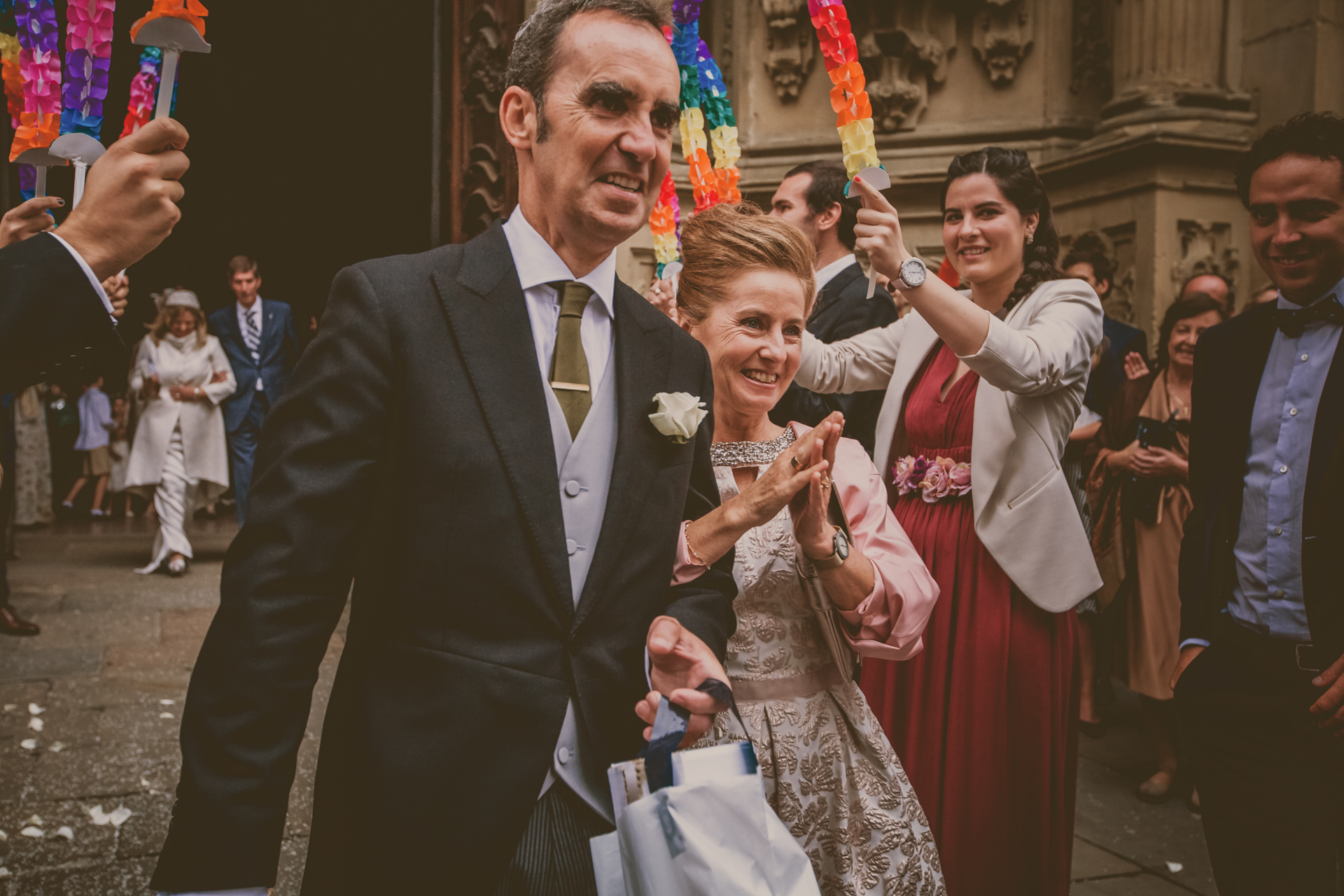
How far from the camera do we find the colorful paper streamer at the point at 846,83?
2158 millimetres

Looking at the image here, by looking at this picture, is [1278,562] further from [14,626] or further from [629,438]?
[14,626]

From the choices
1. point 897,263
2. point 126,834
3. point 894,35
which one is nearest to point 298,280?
point 894,35

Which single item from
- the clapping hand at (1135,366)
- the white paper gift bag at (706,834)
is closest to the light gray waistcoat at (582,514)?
the white paper gift bag at (706,834)

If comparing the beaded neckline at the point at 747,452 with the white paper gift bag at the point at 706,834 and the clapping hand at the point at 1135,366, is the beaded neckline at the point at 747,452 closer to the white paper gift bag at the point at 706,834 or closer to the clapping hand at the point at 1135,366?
the white paper gift bag at the point at 706,834

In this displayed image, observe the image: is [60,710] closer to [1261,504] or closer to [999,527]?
[999,527]

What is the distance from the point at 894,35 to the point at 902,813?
6.38 metres

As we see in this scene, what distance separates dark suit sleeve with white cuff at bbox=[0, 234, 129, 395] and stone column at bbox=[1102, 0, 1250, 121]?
629cm

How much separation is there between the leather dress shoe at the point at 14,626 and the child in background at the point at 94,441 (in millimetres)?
6187

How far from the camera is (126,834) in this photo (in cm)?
333

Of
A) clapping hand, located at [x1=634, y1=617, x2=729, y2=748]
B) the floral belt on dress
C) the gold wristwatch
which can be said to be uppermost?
the floral belt on dress

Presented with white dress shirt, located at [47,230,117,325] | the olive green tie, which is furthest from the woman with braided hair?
white dress shirt, located at [47,230,117,325]

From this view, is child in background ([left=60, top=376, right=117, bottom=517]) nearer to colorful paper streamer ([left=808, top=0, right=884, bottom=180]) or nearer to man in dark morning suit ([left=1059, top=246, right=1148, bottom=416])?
man in dark morning suit ([left=1059, top=246, right=1148, bottom=416])

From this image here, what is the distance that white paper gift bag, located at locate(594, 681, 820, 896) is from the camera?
45.3 inches

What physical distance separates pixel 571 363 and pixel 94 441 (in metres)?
11.9
